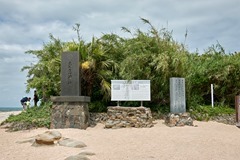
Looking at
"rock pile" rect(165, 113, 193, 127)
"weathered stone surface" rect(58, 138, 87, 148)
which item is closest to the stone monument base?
"weathered stone surface" rect(58, 138, 87, 148)

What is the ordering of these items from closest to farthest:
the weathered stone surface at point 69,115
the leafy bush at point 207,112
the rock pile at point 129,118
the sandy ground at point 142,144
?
the sandy ground at point 142,144
the weathered stone surface at point 69,115
the rock pile at point 129,118
the leafy bush at point 207,112

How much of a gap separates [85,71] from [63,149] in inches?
196

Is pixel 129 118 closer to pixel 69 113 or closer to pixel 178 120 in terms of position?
pixel 178 120

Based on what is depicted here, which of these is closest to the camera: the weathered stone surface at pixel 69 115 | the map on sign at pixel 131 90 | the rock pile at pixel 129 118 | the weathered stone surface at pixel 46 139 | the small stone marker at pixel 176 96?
the weathered stone surface at pixel 46 139

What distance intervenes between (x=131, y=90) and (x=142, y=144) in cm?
384

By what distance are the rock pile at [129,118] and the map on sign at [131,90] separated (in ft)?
1.91

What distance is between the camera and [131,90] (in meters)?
10.7

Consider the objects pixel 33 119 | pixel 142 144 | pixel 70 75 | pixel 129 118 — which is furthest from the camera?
pixel 33 119

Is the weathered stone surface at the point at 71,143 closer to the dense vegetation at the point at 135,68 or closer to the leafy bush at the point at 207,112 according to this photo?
the dense vegetation at the point at 135,68

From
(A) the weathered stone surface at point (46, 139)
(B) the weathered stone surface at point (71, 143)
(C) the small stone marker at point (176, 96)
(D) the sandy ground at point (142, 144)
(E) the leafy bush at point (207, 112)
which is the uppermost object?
(C) the small stone marker at point (176, 96)

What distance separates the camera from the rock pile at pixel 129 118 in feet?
32.9

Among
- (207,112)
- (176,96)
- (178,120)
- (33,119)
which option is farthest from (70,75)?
(207,112)

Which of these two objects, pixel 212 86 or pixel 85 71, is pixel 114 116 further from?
pixel 212 86

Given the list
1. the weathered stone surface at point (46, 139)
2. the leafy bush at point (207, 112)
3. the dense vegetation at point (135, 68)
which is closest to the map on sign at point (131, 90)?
the dense vegetation at point (135, 68)
